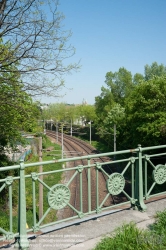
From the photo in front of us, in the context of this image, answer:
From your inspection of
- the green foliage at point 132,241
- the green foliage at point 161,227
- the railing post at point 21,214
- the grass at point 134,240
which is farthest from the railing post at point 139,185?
the railing post at point 21,214

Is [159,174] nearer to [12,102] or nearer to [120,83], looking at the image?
[12,102]

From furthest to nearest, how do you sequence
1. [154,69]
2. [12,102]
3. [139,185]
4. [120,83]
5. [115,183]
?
[120,83], [154,69], [12,102], [139,185], [115,183]

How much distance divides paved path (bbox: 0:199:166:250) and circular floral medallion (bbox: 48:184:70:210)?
13.3 inches

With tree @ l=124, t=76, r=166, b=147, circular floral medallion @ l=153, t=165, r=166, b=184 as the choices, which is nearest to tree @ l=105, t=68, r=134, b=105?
tree @ l=124, t=76, r=166, b=147

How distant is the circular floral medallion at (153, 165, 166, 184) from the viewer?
166 inches

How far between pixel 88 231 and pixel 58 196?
0.61 m

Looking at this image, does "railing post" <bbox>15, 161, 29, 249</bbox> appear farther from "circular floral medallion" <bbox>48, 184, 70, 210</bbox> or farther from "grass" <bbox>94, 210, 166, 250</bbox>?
"grass" <bbox>94, 210, 166, 250</bbox>

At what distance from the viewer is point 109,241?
2.86 m

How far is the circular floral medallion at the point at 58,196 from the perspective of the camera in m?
3.23

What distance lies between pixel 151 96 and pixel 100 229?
67.7ft

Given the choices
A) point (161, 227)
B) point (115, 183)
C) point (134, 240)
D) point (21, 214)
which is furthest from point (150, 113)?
point (21, 214)

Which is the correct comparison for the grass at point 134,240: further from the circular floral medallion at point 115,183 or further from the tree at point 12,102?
the tree at point 12,102

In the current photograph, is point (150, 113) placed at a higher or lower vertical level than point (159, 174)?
higher

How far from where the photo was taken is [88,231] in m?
3.28
